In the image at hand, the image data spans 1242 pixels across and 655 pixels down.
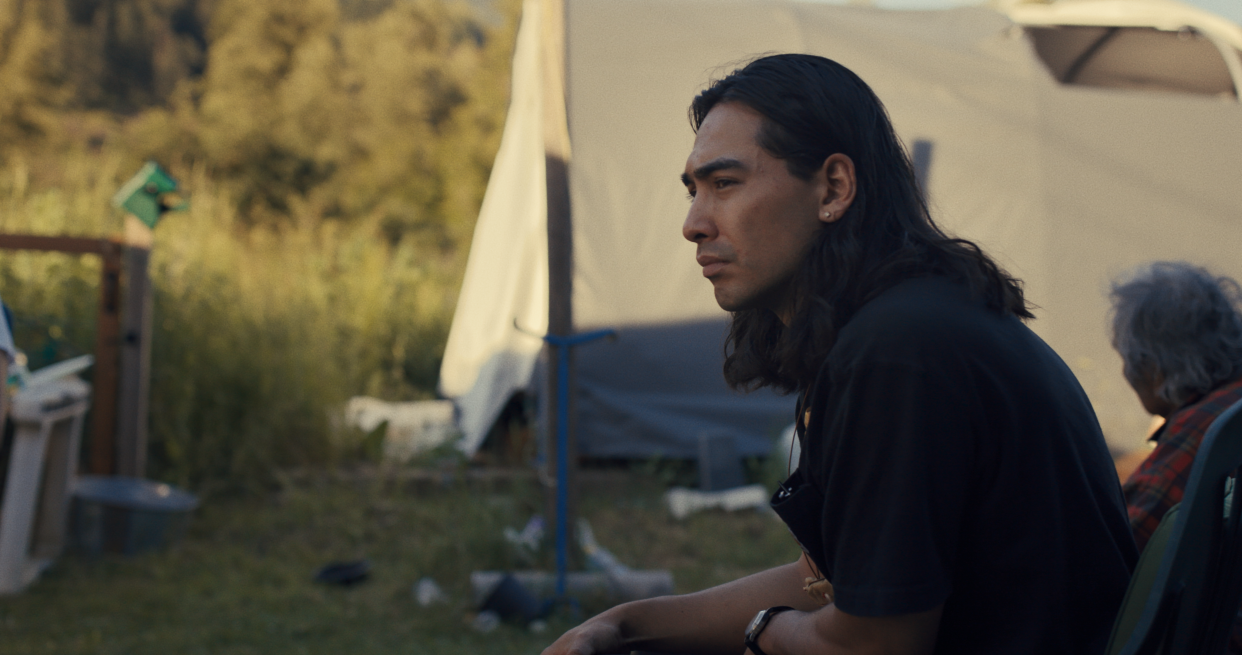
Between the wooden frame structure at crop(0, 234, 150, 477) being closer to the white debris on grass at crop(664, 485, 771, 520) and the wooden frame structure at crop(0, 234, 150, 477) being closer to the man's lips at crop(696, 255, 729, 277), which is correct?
the white debris on grass at crop(664, 485, 771, 520)

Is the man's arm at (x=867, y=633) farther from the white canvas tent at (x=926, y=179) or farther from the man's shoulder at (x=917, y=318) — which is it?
the white canvas tent at (x=926, y=179)

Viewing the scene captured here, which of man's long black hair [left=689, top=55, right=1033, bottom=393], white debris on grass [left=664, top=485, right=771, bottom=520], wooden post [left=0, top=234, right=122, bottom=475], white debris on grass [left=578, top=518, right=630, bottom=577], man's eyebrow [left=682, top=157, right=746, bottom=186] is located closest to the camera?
man's long black hair [left=689, top=55, right=1033, bottom=393]

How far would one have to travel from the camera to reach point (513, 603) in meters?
3.58

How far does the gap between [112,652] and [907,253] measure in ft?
10.7

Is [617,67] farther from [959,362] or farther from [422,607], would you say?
[959,362]

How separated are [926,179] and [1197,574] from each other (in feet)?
16.8

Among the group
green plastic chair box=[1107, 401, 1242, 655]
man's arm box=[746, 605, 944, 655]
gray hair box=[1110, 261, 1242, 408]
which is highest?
gray hair box=[1110, 261, 1242, 408]

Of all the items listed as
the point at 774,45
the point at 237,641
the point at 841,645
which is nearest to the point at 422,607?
the point at 237,641

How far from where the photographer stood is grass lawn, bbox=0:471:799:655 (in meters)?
3.49

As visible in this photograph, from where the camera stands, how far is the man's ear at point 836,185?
4.24ft

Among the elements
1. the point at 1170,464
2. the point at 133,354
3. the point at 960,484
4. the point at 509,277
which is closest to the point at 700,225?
the point at 960,484

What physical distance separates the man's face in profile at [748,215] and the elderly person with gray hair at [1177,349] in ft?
3.67

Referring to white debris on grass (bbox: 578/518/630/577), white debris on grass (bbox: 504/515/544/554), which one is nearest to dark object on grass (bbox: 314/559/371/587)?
white debris on grass (bbox: 504/515/544/554)

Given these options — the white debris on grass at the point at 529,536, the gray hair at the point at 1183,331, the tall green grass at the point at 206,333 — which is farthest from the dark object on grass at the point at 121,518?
the gray hair at the point at 1183,331
